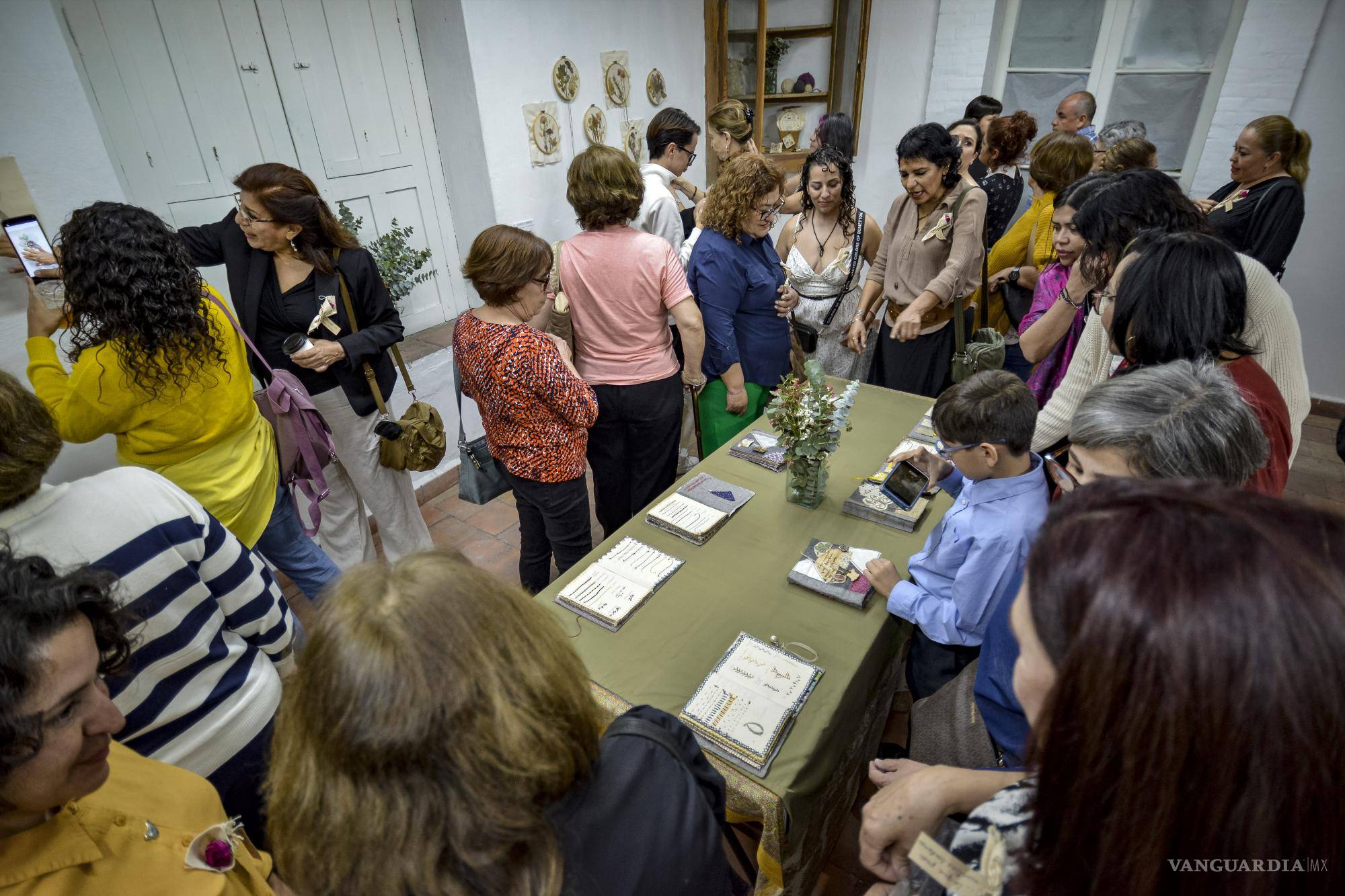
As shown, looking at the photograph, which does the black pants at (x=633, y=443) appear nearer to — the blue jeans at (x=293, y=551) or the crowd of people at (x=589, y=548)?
the crowd of people at (x=589, y=548)

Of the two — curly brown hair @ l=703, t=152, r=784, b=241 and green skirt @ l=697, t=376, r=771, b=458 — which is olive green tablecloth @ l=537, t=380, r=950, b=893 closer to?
green skirt @ l=697, t=376, r=771, b=458

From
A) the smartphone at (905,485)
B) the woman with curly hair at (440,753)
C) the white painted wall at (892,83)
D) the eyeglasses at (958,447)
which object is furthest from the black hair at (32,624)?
the white painted wall at (892,83)

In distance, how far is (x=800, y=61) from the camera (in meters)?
5.86

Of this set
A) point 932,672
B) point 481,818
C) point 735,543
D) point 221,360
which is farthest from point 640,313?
point 481,818

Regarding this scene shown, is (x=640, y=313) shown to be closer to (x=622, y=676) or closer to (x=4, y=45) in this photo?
(x=622, y=676)

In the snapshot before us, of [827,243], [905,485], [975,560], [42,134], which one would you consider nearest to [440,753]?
[975,560]

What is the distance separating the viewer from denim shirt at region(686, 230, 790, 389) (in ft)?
9.19

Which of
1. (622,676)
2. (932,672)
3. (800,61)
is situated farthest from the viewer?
(800,61)

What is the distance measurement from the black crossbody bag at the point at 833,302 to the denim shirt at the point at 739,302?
372 mm

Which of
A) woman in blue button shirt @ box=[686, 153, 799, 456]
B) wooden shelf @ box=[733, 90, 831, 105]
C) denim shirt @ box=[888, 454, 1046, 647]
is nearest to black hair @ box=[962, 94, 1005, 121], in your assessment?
wooden shelf @ box=[733, 90, 831, 105]

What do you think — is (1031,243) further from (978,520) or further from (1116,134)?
(978,520)

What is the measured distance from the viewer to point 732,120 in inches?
157

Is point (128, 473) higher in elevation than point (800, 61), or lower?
lower

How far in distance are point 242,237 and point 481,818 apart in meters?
2.43
